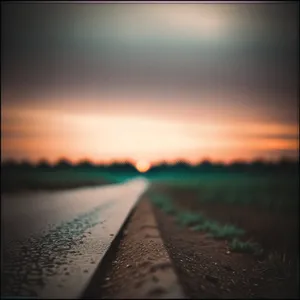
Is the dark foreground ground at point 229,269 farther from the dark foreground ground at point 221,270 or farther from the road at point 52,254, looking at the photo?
the road at point 52,254

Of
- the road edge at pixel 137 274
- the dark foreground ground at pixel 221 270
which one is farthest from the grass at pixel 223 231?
the road edge at pixel 137 274

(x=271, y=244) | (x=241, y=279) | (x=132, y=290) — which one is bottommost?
(x=271, y=244)

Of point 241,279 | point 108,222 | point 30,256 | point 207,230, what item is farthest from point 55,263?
point 207,230

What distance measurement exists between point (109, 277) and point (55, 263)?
1293 mm

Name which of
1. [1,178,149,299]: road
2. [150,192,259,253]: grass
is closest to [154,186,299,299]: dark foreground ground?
[150,192,259,253]: grass

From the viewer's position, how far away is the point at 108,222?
12.9 metres

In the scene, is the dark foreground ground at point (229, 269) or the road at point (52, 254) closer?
the road at point (52, 254)

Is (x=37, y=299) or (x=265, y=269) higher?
(x=37, y=299)

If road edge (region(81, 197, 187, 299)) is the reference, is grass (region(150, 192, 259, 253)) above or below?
below

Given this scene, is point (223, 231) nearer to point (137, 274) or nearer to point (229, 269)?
point (229, 269)

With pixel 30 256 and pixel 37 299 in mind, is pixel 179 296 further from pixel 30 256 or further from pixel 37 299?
pixel 30 256

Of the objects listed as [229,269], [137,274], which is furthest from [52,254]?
[229,269]

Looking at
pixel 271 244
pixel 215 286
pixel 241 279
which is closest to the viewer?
pixel 215 286

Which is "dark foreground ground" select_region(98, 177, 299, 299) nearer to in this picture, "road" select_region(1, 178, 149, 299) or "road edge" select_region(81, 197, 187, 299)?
"road edge" select_region(81, 197, 187, 299)
